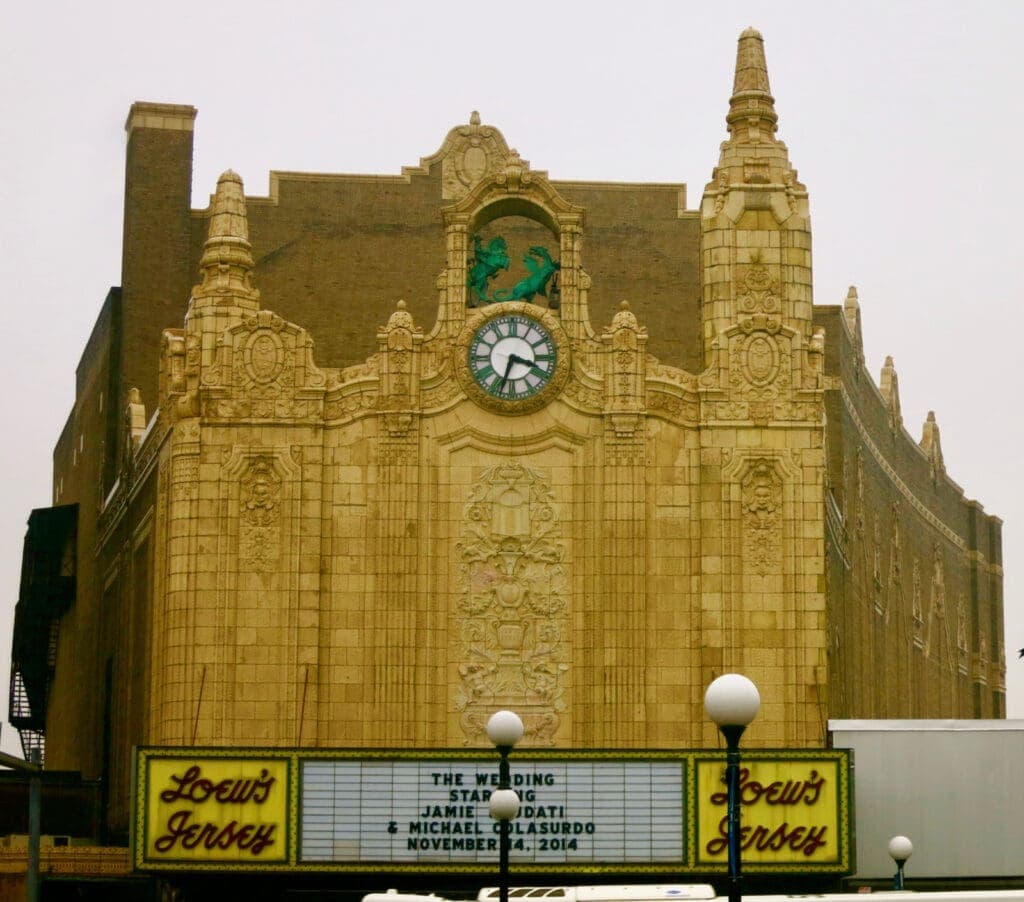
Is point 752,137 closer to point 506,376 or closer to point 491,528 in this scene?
point 506,376

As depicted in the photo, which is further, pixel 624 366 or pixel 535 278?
pixel 535 278

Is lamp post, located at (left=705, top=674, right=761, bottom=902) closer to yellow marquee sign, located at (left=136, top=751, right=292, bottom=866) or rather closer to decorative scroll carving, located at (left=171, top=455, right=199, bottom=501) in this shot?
yellow marquee sign, located at (left=136, top=751, right=292, bottom=866)

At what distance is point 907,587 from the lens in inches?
4397

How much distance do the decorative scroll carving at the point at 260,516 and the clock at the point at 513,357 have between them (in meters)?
4.80

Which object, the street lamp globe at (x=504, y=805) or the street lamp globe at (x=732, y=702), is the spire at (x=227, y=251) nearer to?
the street lamp globe at (x=504, y=805)

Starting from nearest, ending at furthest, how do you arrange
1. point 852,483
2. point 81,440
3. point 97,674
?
point 97,674, point 852,483, point 81,440

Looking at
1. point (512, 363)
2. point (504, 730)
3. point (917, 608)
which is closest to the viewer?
point (504, 730)

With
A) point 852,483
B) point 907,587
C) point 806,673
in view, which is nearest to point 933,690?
point 907,587

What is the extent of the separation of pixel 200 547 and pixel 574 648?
8382 mm

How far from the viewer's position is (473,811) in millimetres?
56000

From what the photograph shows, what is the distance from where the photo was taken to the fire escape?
96938 mm

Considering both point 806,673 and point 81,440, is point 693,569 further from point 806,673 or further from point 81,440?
point 81,440

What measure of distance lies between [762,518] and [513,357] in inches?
257

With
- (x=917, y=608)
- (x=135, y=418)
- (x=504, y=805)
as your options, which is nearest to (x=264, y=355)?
(x=504, y=805)
